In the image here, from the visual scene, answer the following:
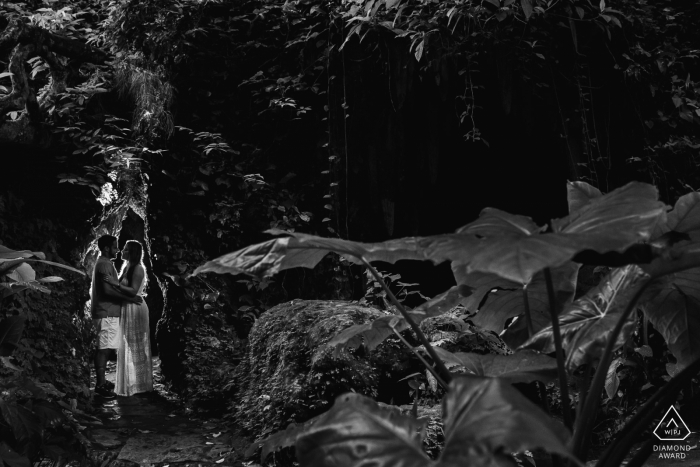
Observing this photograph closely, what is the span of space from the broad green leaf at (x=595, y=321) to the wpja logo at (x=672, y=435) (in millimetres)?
2570

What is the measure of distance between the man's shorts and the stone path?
21.6 inches

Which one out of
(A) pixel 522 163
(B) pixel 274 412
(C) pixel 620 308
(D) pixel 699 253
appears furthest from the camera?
(A) pixel 522 163

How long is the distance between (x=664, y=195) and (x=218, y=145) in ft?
16.7

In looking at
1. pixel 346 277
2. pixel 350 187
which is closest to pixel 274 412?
pixel 346 277

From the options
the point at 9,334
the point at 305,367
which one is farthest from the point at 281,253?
the point at 305,367

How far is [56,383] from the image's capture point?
5832 millimetres

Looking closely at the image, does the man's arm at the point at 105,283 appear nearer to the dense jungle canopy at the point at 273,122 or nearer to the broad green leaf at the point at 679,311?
the dense jungle canopy at the point at 273,122

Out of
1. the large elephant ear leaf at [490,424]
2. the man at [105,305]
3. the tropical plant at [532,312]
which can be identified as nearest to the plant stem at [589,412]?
the tropical plant at [532,312]

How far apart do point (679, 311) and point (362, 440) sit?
3.28 feet

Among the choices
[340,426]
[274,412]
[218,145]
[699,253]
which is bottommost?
[274,412]

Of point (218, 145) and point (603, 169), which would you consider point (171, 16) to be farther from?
point (603, 169)

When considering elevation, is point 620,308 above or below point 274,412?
above

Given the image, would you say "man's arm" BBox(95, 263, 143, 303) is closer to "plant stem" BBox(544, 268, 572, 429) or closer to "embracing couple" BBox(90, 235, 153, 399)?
"embracing couple" BBox(90, 235, 153, 399)

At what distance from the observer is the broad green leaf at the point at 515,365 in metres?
1.24
